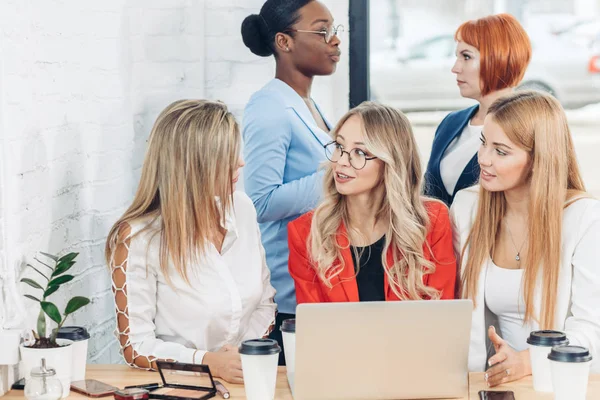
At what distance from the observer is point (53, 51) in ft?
6.65

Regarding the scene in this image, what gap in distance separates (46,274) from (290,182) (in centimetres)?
78

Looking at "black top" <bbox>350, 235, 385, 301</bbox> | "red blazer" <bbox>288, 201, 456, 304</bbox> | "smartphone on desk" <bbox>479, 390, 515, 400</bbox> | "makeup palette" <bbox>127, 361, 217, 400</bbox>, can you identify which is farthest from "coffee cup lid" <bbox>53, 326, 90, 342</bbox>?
"smartphone on desk" <bbox>479, 390, 515, 400</bbox>

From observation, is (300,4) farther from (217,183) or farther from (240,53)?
(217,183)

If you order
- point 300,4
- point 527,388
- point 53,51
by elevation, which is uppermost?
point 300,4

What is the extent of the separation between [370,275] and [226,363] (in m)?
0.51

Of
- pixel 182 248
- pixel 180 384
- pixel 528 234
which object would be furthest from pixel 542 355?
pixel 182 248

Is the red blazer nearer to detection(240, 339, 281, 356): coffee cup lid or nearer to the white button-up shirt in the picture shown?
the white button-up shirt

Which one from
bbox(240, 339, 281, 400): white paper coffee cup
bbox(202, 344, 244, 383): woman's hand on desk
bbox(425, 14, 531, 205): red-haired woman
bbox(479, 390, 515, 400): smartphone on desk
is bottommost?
bbox(479, 390, 515, 400): smartphone on desk

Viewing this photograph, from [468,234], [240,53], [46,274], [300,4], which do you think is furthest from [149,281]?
[240,53]

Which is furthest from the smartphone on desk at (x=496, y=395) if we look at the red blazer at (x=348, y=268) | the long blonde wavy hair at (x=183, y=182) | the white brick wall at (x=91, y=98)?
the white brick wall at (x=91, y=98)

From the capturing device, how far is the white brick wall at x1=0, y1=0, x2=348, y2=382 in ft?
5.98

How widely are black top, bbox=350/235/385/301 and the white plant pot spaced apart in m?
0.77

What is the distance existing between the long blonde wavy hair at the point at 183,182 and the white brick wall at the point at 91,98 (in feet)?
0.70

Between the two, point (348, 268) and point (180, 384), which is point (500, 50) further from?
point (180, 384)
